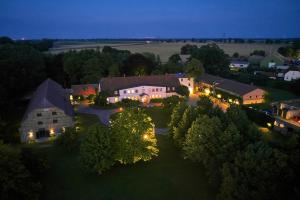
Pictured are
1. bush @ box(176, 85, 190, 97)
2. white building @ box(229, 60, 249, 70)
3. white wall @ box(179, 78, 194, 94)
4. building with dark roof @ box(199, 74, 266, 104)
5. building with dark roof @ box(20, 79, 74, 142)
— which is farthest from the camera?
white building @ box(229, 60, 249, 70)

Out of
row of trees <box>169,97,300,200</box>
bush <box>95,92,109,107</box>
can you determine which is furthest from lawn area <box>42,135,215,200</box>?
bush <box>95,92,109,107</box>

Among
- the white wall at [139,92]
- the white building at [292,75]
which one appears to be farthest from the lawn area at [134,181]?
the white building at [292,75]

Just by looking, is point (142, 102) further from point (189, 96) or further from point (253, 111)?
point (253, 111)

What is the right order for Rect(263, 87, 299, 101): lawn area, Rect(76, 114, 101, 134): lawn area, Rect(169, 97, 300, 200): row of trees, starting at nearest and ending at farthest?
Rect(169, 97, 300, 200): row of trees
Rect(76, 114, 101, 134): lawn area
Rect(263, 87, 299, 101): lawn area

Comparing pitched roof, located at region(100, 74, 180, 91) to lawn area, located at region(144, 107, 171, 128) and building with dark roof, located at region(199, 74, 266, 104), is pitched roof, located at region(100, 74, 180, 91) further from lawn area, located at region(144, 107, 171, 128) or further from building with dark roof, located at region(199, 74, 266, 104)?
building with dark roof, located at region(199, 74, 266, 104)

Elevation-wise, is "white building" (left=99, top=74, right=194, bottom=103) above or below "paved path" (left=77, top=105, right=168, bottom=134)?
above

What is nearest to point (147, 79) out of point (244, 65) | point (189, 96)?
point (189, 96)

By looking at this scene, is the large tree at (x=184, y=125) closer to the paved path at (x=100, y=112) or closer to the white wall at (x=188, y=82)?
the paved path at (x=100, y=112)
